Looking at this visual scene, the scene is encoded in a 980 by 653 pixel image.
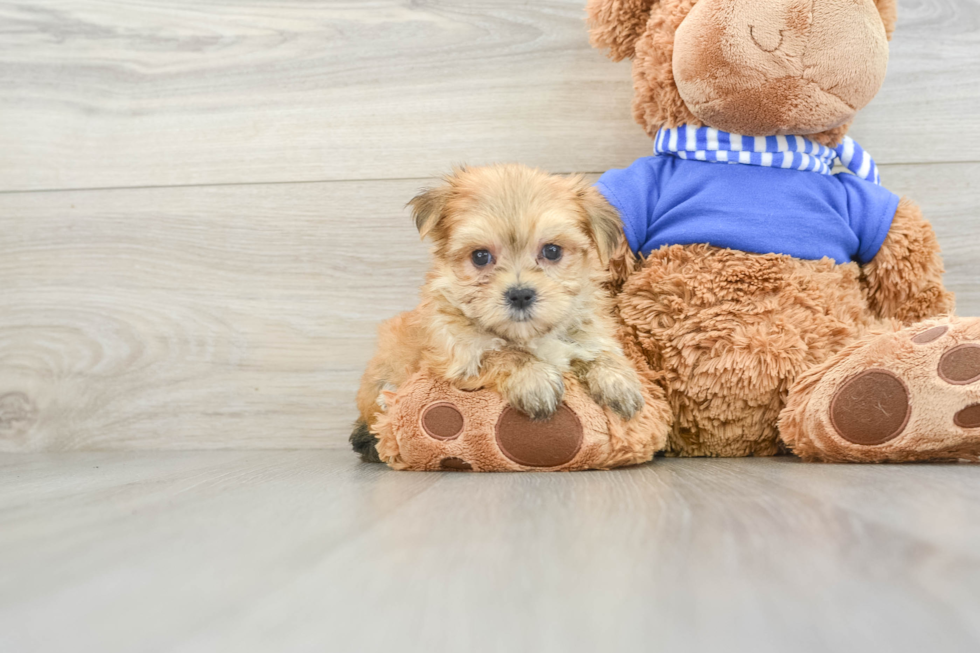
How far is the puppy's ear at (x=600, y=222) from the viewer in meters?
1.36

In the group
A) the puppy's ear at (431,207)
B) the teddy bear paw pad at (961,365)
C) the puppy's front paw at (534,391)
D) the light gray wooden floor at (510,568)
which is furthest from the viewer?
the puppy's ear at (431,207)

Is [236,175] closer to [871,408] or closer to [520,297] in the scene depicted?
[520,297]

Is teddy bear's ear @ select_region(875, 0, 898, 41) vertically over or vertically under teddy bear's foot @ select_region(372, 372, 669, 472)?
over

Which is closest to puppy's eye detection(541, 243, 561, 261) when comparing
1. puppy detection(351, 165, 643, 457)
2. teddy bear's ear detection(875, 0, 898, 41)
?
puppy detection(351, 165, 643, 457)

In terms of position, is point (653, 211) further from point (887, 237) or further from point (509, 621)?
point (509, 621)

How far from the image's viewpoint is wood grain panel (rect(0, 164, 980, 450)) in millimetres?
1869

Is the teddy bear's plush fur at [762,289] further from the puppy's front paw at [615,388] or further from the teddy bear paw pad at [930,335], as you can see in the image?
the puppy's front paw at [615,388]

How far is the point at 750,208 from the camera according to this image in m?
1.42

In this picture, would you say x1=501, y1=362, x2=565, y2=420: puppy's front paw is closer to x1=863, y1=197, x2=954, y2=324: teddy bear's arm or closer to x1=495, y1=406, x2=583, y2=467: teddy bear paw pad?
x1=495, y1=406, x2=583, y2=467: teddy bear paw pad

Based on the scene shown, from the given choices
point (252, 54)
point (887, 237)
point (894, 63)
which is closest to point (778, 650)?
point (887, 237)

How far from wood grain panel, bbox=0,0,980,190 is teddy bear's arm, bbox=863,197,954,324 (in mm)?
372

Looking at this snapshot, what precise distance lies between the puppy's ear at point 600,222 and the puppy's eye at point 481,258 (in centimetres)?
21

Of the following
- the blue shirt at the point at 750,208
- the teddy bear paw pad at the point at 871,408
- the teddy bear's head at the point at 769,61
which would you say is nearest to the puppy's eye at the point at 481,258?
the blue shirt at the point at 750,208

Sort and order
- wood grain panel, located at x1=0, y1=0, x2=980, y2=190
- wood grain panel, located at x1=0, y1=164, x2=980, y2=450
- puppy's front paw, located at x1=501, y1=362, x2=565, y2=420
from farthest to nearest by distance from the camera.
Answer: wood grain panel, located at x1=0, y1=164, x2=980, y2=450 < wood grain panel, located at x1=0, y1=0, x2=980, y2=190 < puppy's front paw, located at x1=501, y1=362, x2=565, y2=420
